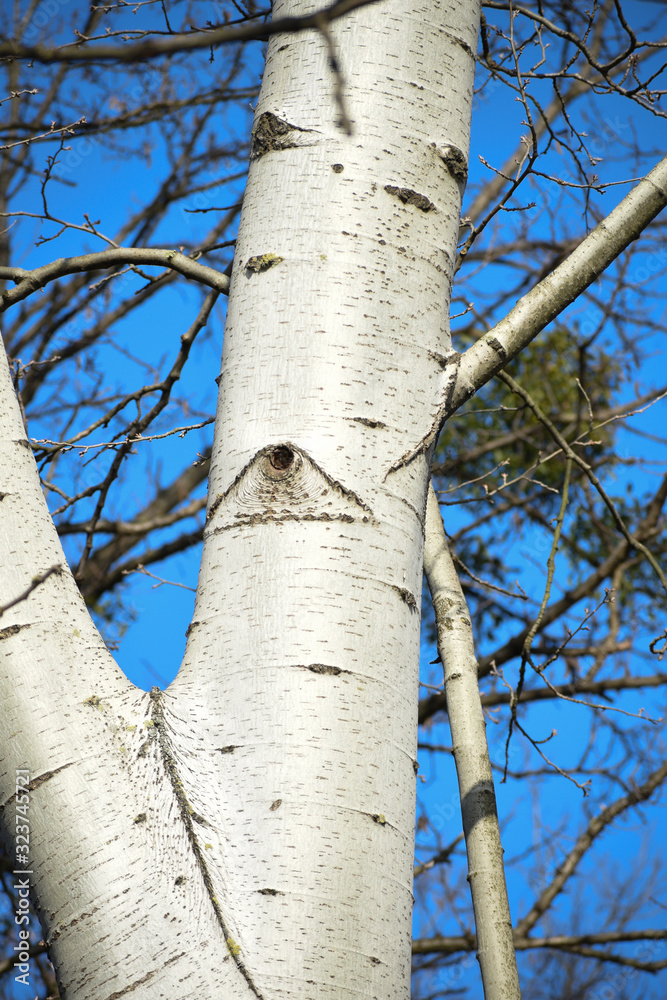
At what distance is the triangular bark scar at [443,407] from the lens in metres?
0.97

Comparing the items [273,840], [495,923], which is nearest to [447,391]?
[273,840]

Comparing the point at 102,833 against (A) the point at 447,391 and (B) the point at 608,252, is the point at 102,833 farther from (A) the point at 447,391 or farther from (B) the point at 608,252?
(B) the point at 608,252

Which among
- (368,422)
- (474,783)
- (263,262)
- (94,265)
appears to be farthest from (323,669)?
(94,265)

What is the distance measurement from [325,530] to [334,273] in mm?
348

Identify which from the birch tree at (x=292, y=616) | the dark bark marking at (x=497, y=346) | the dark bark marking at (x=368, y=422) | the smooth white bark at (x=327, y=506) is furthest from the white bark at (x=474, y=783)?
the dark bark marking at (x=368, y=422)

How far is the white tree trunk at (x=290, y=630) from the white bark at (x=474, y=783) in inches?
20.9

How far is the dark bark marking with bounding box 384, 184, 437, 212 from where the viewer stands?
3.38 feet

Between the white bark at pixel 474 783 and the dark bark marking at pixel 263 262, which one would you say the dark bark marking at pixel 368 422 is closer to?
the dark bark marking at pixel 263 262

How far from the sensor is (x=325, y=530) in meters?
0.89

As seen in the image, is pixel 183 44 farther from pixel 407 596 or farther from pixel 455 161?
pixel 455 161

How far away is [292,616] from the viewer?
86 centimetres

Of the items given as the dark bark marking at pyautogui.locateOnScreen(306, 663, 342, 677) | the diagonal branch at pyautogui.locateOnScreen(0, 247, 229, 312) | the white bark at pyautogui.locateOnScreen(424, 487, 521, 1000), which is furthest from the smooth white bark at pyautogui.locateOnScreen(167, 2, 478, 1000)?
the white bark at pyautogui.locateOnScreen(424, 487, 521, 1000)

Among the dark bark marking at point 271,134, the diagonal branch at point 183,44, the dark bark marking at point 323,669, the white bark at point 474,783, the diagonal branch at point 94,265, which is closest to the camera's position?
the diagonal branch at point 183,44

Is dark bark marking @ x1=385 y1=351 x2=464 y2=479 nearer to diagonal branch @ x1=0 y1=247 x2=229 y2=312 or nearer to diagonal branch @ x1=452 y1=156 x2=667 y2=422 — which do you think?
diagonal branch @ x1=452 y1=156 x2=667 y2=422
